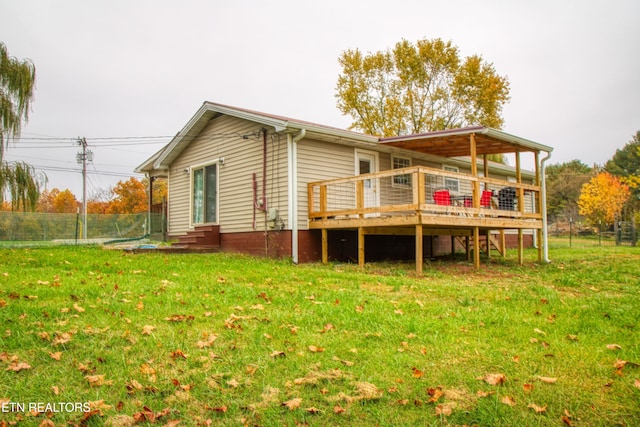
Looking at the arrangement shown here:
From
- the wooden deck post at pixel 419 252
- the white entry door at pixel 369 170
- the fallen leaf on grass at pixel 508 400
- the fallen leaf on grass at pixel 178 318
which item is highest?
the white entry door at pixel 369 170

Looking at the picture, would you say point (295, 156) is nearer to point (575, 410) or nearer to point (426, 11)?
point (575, 410)

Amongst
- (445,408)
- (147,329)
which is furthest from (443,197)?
(445,408)

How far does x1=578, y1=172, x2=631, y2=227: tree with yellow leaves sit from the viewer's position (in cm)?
3484

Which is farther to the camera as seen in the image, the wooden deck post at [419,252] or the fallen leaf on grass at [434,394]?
the wooden deck post at [419,252]

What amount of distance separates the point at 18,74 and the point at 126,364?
44.6ft

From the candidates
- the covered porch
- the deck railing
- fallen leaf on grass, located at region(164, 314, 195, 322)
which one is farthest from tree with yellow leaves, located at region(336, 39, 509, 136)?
fallen leaf on grass, located at region(164, 314, 195, 322)

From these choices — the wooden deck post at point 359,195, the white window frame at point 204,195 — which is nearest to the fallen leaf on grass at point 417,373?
the wooden deck post at point 359,195

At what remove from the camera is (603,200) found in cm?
3488

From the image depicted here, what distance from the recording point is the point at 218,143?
14227 mm

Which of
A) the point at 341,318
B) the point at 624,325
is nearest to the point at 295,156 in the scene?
the point at 341,318

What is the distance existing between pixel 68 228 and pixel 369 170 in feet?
37.1

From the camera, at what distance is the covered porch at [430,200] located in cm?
980

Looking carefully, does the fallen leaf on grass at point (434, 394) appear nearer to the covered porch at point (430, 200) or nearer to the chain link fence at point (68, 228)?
the covered porch at point (430, 200)

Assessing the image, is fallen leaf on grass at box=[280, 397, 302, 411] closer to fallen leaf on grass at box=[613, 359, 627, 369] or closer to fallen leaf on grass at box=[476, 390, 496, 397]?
fallen leaf on grass at box=[476, 390, 496, 397]
